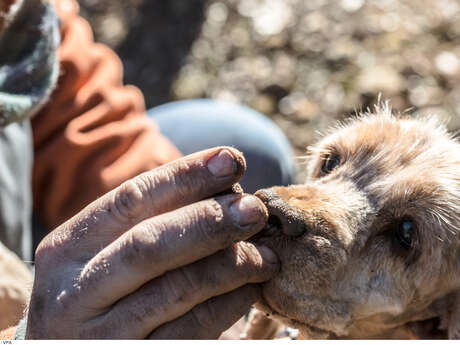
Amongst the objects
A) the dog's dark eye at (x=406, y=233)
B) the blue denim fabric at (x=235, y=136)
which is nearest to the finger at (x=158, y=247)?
the dog's dark eye at (x=406, y=233)

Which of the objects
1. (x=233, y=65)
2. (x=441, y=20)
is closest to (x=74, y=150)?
(x=233, y=65)

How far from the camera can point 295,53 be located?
16.4ft

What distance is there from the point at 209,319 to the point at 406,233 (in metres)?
0.68

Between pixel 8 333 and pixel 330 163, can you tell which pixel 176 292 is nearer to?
pixel 8 333

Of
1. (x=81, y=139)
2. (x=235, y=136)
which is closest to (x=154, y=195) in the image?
(x=81, y=139)

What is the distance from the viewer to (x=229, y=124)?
279cm

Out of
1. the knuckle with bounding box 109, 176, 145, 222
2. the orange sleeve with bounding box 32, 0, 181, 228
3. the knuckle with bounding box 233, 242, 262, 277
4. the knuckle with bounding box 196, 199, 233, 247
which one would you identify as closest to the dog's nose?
the knuckle with bounding box 233, 242, 262, 277

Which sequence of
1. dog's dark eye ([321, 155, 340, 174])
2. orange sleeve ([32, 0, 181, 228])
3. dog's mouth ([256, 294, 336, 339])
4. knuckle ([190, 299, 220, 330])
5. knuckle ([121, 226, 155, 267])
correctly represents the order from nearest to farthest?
knuckle ([121, 226, 155, 267]), knuckle ([190, 299, 220, 330]), dog's mouth ([256, 294, 336, 339]), dog's dark eye ([321, 155, 340, 174]), orange sleeve ([32, 0, 181, 228])

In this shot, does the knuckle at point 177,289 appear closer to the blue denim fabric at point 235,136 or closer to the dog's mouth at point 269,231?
the dog's mouth at point 269,231

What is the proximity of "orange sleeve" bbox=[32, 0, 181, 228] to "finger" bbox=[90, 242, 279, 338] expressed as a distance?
1.38m

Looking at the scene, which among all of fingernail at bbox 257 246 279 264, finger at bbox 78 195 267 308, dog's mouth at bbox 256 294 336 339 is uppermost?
finger at bbox 78 195 267 308

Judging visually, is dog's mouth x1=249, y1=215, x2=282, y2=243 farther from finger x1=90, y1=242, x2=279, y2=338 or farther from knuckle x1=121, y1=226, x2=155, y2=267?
knuckle x1=121, y1=226, x2=155, y2=267

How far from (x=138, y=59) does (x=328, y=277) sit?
3.98 meters

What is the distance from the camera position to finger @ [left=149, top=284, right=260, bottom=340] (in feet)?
4.03
